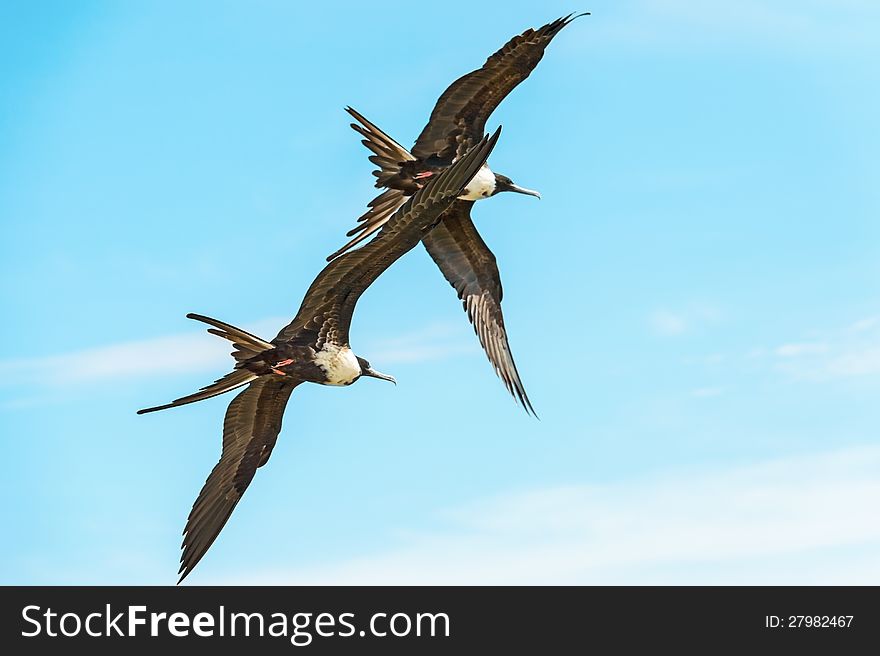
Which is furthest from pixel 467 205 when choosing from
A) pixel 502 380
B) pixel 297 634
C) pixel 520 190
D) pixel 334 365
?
pixel 297 634

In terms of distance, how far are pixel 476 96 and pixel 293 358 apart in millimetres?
3465

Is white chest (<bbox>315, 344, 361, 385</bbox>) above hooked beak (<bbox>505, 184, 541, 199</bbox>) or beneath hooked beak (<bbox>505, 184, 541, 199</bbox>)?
beneath

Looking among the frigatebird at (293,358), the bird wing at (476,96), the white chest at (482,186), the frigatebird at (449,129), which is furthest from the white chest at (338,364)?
the white chest at (482,186)

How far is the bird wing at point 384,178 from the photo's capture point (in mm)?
14156

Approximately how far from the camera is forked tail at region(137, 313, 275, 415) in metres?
12.4

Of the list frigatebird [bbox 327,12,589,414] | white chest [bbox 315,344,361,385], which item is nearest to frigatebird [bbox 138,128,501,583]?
white chest [bbox 315,344,361,385]

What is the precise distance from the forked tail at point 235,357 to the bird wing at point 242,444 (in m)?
0.65

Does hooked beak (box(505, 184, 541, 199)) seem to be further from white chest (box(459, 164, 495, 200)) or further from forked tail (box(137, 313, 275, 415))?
forked tail (box(137, 313, 275, 415))

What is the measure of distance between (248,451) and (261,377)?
2.44ft

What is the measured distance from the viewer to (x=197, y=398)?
12.7 metres

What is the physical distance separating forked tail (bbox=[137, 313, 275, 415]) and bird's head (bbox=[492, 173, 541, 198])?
428 centimetres

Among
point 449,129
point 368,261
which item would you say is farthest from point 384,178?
point 368,261

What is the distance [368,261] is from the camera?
1195 centimetres

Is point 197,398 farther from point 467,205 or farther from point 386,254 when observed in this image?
point 467,205
